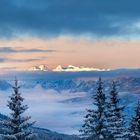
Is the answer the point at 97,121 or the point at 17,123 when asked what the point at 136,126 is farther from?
the point at 17,123

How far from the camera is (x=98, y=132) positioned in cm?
5228

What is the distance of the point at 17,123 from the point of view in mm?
49375

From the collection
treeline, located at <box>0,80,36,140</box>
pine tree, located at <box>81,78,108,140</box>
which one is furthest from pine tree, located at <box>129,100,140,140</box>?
treeline, located at <box>0,80,36,140</box>

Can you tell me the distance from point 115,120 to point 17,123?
954 centimetres

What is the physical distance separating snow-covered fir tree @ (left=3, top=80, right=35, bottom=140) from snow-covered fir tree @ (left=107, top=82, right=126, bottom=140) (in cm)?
753

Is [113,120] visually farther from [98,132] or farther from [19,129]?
[19,129]

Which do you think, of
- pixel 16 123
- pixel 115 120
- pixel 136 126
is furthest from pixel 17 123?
pixel 136 126

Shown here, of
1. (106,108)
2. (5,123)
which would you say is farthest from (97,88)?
(5,123)

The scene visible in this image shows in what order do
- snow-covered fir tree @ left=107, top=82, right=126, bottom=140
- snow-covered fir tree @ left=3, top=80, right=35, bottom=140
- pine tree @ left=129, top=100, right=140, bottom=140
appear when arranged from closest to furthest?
snow-covered fir tree @ left=3, top=80, right=35, bottom=140
snow-covered fir tree @ left=107, top=82, right=126, bottom=140
pine tree @ left=129, top=100, right=140, bottom=140

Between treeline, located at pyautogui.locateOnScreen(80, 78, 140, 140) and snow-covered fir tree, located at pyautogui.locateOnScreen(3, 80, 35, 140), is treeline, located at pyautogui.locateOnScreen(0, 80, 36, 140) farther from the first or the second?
treeline, located at pyautogui.locateOnScreen(80, 78, 140, 140)

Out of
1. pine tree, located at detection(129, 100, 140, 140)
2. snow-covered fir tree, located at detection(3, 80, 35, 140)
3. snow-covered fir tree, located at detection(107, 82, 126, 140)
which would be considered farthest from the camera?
pine tree, located at detection(129, 100, 140, 140)

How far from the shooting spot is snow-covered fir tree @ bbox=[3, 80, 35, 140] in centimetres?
4894

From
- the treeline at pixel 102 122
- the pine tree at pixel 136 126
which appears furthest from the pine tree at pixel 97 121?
the pine tree at pixel 136 126

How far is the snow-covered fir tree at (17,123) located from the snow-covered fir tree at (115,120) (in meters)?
7.53
